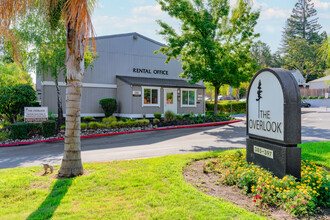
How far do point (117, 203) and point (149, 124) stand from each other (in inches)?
513

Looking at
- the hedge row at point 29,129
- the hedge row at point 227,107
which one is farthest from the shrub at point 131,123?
the hedge row at point 227,107

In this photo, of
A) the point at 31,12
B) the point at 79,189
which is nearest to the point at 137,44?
the point at 31,12

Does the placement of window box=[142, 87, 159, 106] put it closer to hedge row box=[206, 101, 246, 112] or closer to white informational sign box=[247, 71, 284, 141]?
hedge row box=[206, 101, 246, 112]

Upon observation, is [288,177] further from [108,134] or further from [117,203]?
[108,134]

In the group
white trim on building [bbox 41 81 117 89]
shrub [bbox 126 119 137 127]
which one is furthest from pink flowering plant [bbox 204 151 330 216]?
white trim on building [bbox 41 81 117 89]

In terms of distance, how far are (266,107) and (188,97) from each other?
16.1 m

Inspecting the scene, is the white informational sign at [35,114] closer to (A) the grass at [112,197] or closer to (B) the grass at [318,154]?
(A) the grass at [112,197]

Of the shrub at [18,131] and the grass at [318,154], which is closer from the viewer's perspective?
the grass at [318,154]

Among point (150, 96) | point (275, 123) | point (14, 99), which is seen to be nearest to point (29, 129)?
point (14, 99)

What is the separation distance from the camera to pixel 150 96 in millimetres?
19172

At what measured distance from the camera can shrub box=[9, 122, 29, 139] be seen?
12.4 meters

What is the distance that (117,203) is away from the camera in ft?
12.2

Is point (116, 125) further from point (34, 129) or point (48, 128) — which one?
point (34, 129)

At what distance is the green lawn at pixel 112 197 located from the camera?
3.33 m
